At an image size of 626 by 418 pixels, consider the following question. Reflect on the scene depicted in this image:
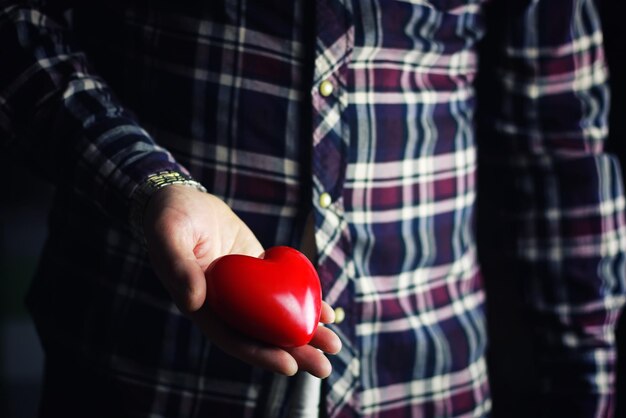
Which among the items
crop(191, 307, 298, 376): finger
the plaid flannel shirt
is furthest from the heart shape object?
the plaid flannel shirt

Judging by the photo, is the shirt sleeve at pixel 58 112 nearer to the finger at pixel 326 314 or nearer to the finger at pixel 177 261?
the finger at pixel 177 261

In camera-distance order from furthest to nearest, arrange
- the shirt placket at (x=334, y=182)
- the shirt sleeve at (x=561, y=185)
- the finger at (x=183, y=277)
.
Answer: the shirt sleeve at (x=561, y=185) < the shirt placket at (x=334, y=182) < the finger at (x=183, y=277)

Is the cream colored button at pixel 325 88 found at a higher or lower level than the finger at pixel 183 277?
higher

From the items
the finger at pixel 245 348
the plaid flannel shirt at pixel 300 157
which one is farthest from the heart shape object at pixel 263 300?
the plaid flannel shirt at pixel 300 157

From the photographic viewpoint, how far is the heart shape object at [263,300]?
628 mm

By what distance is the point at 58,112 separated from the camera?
785mm

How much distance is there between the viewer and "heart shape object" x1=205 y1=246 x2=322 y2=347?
0.63 meters

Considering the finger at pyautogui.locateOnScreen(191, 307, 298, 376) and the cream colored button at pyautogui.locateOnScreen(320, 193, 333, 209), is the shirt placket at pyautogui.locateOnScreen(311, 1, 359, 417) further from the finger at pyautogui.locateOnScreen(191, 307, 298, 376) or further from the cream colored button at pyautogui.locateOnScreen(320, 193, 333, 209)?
the finger at pyautogui.locateOnScreen(191, 307, 298, 376)

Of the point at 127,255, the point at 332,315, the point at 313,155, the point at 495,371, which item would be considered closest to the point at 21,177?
the point at 127,255

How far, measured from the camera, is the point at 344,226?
32.7 inches

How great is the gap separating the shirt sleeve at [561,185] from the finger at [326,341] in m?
0.50

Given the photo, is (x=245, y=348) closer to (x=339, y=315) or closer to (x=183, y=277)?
(x=183, y=277)

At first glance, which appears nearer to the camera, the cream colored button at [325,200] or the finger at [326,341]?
the finger at [326,341]

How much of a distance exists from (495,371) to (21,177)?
1012 mm
